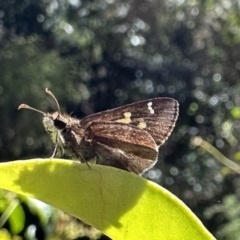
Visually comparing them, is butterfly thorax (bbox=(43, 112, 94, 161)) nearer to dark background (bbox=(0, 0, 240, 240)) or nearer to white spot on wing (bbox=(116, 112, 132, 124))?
white spot on wing (bbox=(116, 112, 132, 124))

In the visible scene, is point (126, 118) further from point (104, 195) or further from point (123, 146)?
point (104, 195)

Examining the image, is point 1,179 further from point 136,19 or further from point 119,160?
point 136,19

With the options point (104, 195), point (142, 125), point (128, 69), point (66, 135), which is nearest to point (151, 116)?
point (142, 125)

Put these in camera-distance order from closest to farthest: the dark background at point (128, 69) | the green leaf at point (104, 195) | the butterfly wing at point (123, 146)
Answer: the green leaf at point (104, 195)
the butterfly wing at point (123, 146)
the dark background at point (128, 69)

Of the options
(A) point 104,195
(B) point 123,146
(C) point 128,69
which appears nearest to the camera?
(A) point 104,195

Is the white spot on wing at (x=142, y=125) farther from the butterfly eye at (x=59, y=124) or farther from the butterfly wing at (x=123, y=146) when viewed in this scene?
the butterfly eye at (x=59, y=124)

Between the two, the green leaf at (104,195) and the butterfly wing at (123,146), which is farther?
the butterfly wing at (123,146)

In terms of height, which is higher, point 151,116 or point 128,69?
point 151,116

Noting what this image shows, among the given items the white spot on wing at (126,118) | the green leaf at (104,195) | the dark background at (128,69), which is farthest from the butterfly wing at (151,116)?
the dark background at (128,69)
